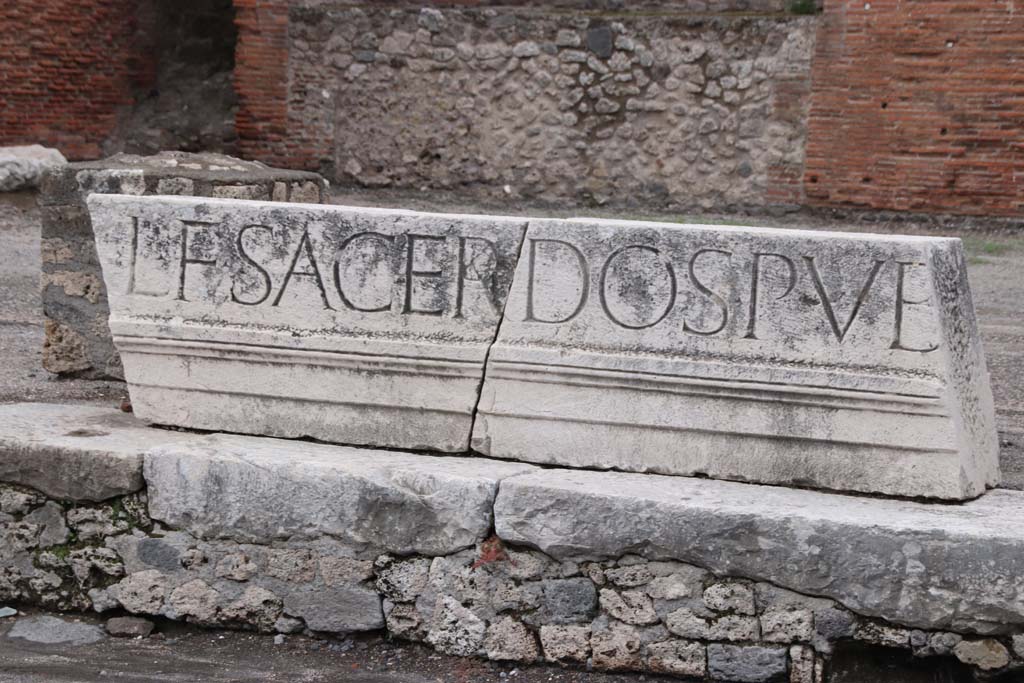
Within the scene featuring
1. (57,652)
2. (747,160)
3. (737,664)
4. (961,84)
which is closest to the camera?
(737,664)

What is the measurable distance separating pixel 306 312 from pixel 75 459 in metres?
0.75

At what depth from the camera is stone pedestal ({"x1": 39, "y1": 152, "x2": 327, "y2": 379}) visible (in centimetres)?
454

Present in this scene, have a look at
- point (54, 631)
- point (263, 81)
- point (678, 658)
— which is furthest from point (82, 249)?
point (263, 81)

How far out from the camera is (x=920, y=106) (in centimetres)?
905

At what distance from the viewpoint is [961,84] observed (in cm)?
893

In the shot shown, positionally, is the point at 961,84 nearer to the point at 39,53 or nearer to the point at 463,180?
the point at 463,180

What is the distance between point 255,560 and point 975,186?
6.99 meters

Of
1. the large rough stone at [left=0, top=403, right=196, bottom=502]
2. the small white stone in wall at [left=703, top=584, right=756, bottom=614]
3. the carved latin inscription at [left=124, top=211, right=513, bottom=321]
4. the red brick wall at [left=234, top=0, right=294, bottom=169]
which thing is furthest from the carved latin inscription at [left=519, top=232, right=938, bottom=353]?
the red brick wall at [left=234, top=0, right=294, bottom=169]

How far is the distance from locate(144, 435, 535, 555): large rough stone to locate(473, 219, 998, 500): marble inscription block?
0.90ft

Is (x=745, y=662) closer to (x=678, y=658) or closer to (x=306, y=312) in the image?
(x=678, y=658)

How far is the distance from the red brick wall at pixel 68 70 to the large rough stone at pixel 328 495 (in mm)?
7235

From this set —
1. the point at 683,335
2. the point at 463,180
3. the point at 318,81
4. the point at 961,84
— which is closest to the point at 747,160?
the point at 961,84

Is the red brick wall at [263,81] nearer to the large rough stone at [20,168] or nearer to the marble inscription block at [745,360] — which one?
the large rough stone at [20,168]

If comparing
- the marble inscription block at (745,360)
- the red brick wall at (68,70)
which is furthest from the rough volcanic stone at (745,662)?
the red brick wall at (68,70)
